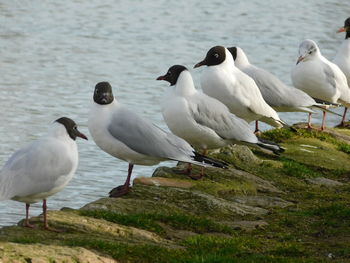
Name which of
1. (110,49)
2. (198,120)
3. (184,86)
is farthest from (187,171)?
(110,49)

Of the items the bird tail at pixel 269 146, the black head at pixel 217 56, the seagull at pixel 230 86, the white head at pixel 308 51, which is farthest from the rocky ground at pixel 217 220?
the white head at pixel 308 51

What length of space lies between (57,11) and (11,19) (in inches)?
76.9

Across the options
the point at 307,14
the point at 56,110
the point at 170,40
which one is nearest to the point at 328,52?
the point at 170,40

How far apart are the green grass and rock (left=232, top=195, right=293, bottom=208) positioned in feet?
3.57

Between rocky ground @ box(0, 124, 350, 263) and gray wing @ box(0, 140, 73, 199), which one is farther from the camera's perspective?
gray wing @ box(0, 140, 73, 199)

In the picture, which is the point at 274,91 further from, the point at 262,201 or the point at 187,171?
the point at 262,201

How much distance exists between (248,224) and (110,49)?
13860 millimetres

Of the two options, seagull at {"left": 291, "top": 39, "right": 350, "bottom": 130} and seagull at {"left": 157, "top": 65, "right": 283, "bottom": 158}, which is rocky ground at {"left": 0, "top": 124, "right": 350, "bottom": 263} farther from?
seagull at {"left": 291, "top": 39, "right": 350, "bottom": 130}

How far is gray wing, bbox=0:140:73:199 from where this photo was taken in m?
7.33

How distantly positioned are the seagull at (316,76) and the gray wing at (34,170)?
727 cm

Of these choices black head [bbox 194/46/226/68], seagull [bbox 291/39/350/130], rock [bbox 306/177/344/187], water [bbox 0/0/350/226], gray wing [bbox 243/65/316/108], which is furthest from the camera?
seagull [bbox 291/39/350/130]

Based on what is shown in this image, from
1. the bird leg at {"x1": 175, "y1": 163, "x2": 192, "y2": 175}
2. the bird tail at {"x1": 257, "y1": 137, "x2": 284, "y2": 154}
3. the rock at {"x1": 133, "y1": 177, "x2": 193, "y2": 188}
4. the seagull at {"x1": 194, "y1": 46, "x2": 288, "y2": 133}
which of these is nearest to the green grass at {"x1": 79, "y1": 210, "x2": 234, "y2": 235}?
the rock at {"x1": 133, "y1": 177, "x2": 193, "y2": 188}

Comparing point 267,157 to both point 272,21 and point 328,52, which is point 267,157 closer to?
point 328,52

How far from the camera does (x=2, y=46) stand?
2122 cm
